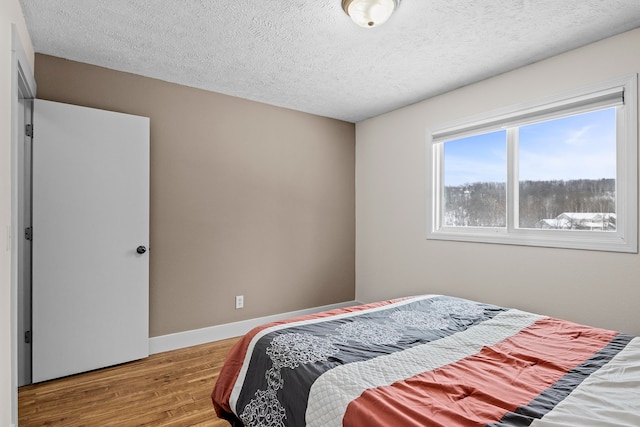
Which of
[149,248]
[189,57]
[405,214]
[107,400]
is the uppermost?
[189,57]

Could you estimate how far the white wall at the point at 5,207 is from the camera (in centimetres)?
153

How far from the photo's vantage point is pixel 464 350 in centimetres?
151

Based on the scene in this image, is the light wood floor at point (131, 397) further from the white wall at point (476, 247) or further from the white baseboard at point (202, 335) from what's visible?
the white wall at point (476, 247)

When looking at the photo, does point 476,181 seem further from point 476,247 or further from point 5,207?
point 5,207

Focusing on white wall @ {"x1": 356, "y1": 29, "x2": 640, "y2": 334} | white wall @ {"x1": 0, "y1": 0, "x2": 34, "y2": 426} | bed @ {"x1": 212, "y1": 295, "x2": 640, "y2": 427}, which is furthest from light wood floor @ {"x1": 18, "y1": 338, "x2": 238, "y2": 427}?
white wall @ {"x1": 356, "y1": 29, "x2": 640, "y2": 334}

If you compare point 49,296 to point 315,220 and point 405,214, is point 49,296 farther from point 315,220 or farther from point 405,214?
point 405,214

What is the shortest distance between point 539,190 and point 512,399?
2160mm

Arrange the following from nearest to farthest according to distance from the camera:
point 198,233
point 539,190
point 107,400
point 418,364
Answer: point 418,364
point 107,400
point 539,190
point 198,233

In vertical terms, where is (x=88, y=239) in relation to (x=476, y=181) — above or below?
below

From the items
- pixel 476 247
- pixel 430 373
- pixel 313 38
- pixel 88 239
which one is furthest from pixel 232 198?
pixel 430 373

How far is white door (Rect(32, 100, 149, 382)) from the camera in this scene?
2.45 m

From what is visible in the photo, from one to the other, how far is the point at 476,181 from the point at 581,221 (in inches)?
36.8

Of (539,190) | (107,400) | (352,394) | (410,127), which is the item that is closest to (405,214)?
(410,127)

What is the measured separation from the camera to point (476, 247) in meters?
3.05
